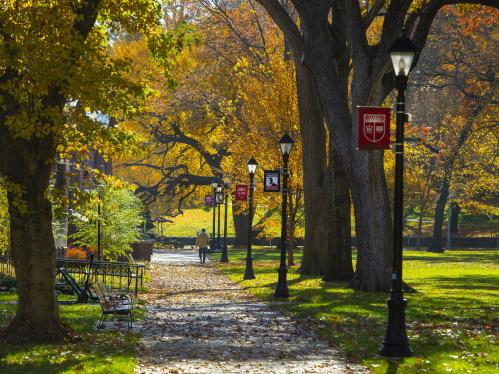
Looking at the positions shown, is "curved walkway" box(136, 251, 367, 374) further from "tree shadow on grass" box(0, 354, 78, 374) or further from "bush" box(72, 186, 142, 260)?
"bush" box(72, 186, 142, 260)

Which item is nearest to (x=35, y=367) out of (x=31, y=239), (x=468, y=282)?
(x=31, y=239)

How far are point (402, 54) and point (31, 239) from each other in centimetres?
623

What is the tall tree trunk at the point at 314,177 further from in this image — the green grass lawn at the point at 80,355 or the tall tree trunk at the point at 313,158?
the green grass lawn at the point at 80,355

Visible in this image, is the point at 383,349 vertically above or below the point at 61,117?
below

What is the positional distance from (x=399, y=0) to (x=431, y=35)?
77.4 feet

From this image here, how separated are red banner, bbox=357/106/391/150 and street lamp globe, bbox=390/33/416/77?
3585 mm

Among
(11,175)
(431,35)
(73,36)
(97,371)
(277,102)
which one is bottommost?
(97,371)

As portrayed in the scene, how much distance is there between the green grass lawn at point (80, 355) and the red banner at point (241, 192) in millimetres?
24555

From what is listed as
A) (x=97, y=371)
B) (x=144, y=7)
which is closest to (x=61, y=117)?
(x=144, y=7)

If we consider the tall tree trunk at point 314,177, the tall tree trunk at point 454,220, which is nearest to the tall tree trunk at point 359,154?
the tall tree trunk at point 314,177

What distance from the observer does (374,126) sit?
18.0 m

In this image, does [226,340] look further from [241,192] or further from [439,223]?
[439,223]

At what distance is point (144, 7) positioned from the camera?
631 inches

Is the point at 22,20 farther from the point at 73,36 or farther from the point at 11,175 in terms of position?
the point at 11,175
